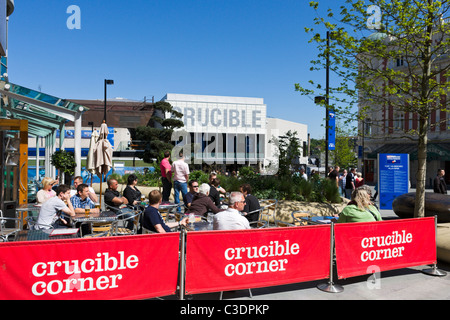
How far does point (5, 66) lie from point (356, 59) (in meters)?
14.1

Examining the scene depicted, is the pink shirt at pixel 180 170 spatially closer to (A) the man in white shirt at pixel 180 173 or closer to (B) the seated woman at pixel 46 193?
(A) the man in white shirt at pixel 180 173

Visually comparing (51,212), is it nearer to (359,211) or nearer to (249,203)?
(249,203)

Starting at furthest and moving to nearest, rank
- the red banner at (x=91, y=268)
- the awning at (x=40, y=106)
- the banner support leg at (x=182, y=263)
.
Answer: the awning at (x=40, y=106) → the banner support leg at (x=182, y=263) → the red banner at (x=91, y=268)

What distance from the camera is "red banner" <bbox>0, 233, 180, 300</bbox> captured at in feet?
12.1

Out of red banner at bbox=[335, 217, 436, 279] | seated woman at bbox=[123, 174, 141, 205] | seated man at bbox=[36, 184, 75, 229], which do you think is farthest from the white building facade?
red banner at bbox=[335, 217, 436, 279]

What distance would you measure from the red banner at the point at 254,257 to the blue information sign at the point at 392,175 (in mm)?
8775

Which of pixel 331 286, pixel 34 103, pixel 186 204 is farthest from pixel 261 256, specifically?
pixel 34 103

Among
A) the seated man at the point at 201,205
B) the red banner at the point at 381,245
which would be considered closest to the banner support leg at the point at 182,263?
the red banner at the point at 381,245

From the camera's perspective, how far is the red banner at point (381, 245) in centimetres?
533

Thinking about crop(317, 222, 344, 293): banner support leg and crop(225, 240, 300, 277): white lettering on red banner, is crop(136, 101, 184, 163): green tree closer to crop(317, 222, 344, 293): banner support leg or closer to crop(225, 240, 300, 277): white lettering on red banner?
crop(317, 222, 344, 293): banner support leg

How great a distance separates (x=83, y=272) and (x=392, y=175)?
11744 mm

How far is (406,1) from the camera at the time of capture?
351 inches

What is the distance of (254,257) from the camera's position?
4.73 meters
